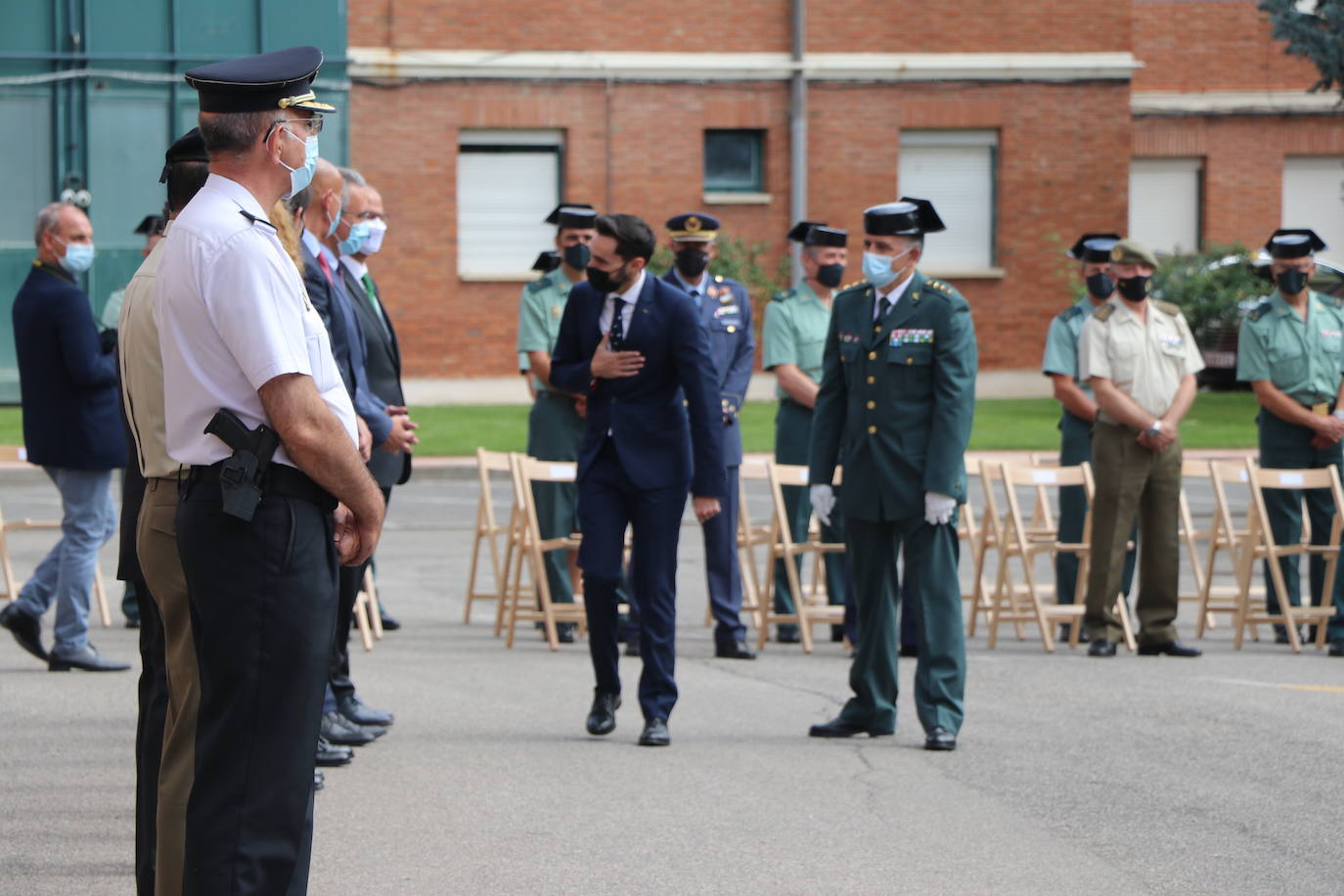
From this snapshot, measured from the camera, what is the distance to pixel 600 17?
28109 millimetres

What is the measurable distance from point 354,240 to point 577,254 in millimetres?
3093

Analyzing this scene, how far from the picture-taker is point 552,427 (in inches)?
450

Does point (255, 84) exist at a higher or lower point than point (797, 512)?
higher

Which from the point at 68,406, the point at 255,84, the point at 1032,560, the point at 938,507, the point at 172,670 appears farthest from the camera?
the point at 1032,560

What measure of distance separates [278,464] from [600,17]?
24.6 metres

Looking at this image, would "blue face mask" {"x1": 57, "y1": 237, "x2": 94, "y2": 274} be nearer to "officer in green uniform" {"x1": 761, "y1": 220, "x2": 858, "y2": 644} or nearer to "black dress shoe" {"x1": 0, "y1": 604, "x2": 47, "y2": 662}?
"black dress shoe" {"x1": 0, "y1": 604, "x2": 47, "y2": 662}

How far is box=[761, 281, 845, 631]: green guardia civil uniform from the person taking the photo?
455 inches

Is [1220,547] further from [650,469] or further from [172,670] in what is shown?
[172,670]

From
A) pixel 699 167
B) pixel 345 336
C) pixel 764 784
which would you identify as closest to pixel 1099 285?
pixel 764 784

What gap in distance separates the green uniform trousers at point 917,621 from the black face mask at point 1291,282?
4259mm

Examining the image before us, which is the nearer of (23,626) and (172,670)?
(172,670)

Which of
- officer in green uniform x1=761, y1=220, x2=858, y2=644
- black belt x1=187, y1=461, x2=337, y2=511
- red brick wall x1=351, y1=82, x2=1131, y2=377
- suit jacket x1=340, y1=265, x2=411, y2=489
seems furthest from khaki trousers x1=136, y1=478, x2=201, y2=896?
red brick wall x1=351, y1=82, x2=1131, y2=377

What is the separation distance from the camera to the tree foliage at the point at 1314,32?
76.8 ft

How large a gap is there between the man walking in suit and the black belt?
6426 mm
